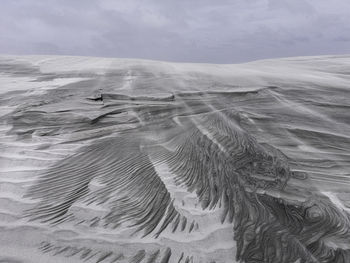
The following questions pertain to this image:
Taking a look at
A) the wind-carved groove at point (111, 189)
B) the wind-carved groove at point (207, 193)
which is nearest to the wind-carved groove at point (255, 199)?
the wind-carved groove at point (207, 193)

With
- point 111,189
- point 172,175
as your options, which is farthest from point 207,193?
point 111,189

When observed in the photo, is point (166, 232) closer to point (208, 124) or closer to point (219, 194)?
point (219, 194)

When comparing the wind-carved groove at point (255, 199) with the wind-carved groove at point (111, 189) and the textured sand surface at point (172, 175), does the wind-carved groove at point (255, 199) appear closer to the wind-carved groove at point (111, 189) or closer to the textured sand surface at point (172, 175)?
the textured sand surface at point (172, 175)

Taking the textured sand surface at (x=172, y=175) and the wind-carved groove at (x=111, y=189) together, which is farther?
the wind-carved groove at (x=111, y=189)

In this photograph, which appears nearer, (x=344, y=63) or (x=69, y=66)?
(x=69, y=66)

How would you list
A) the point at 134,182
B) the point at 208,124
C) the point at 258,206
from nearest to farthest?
1. the point at 258,206
2. the point at 134,182
3. the point at 208,124

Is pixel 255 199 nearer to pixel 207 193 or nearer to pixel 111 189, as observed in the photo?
pixel 207 193

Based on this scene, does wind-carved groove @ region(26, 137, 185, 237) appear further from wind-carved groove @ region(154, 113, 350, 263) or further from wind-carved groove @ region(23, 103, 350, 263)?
wind-carved groove @ region(154, 113, 350, 263)

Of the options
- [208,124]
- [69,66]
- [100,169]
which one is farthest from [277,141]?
[69,66]
